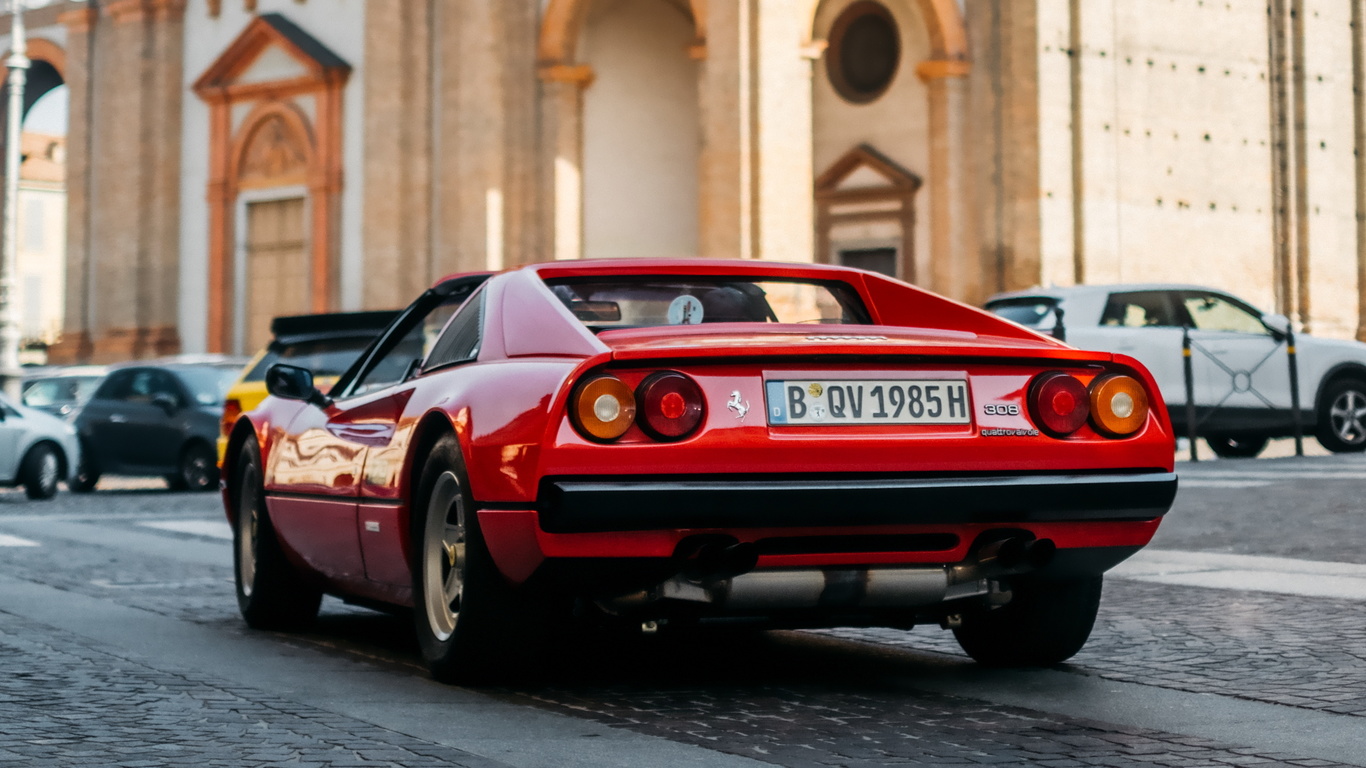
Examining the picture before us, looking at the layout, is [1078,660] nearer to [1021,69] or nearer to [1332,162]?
[1021,69]

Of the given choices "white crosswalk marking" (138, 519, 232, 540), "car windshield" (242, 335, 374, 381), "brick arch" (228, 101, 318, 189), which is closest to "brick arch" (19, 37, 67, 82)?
"brick arch" (228, 101, 318, 189)

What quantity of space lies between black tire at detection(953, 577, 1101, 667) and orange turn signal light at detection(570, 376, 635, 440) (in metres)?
1.46

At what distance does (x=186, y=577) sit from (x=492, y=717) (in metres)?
5.28

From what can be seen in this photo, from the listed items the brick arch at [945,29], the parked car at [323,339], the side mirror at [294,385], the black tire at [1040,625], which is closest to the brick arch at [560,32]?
the brick arch at [945,29]

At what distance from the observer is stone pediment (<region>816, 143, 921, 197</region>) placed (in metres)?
33.1

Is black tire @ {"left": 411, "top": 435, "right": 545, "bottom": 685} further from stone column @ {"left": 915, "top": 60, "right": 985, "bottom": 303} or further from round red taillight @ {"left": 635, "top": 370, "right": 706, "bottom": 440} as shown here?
stone column @ {"left": 915, "top": 60, "right": 985, "bottom": 303}

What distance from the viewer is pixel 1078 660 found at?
20.9 feet

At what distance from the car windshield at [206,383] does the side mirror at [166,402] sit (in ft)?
0.65

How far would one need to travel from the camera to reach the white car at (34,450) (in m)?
19.9

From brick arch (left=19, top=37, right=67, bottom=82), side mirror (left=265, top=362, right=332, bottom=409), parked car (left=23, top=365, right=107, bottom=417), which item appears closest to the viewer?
side mirror (left=265, top=362, right=332, bottom=409)

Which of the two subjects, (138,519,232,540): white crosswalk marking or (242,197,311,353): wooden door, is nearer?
(138,519,232,540): white crosswalk marking

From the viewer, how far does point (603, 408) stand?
5.16m

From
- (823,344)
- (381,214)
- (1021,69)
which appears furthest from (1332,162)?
(823,344)

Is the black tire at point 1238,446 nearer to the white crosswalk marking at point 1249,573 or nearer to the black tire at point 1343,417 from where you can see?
the black tire at point 1343,417
